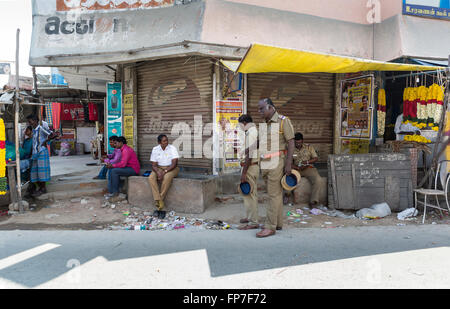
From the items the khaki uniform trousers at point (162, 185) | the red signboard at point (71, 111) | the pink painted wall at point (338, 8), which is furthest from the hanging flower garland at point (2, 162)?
the red signboard at point (71, 111)

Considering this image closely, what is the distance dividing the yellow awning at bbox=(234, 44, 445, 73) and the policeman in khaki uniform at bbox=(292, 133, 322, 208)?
155 cm

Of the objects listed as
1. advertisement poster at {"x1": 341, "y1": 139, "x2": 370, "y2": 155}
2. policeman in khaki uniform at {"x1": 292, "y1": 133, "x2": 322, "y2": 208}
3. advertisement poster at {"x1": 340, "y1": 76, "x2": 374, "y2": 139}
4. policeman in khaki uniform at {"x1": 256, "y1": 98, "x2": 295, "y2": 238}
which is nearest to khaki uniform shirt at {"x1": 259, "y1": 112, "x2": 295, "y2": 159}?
policeman in khaki uniform at {"x1": 256, "y1": 98, "x2": 295, "y2": 238}

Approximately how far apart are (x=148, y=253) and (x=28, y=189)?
4.40 metres

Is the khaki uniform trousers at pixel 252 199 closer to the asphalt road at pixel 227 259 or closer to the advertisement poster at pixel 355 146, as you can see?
the asphalt road at pixel 227 259

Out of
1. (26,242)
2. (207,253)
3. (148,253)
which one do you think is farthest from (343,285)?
(26,242)

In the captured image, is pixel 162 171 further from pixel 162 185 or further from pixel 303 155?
pixel 303 155

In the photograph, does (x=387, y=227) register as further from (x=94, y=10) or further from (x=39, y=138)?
(x=94, y=10)

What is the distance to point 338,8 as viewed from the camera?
7605 mm

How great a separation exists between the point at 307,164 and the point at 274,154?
2.22 metres

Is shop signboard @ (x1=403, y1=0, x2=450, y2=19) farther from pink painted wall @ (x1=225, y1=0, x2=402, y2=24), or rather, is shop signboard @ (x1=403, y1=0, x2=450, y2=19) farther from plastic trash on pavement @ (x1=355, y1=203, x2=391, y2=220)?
plastic trash on pavement @ (x1=355, y1=203, x2=391, y2=220)

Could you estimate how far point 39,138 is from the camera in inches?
266

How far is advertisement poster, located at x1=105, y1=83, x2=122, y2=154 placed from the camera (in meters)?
8.48

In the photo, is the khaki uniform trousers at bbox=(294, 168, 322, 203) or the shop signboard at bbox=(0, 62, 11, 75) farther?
the khaki uniform trousers at bbox=(294, 168, 322, 203)

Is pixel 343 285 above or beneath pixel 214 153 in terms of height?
beneath
